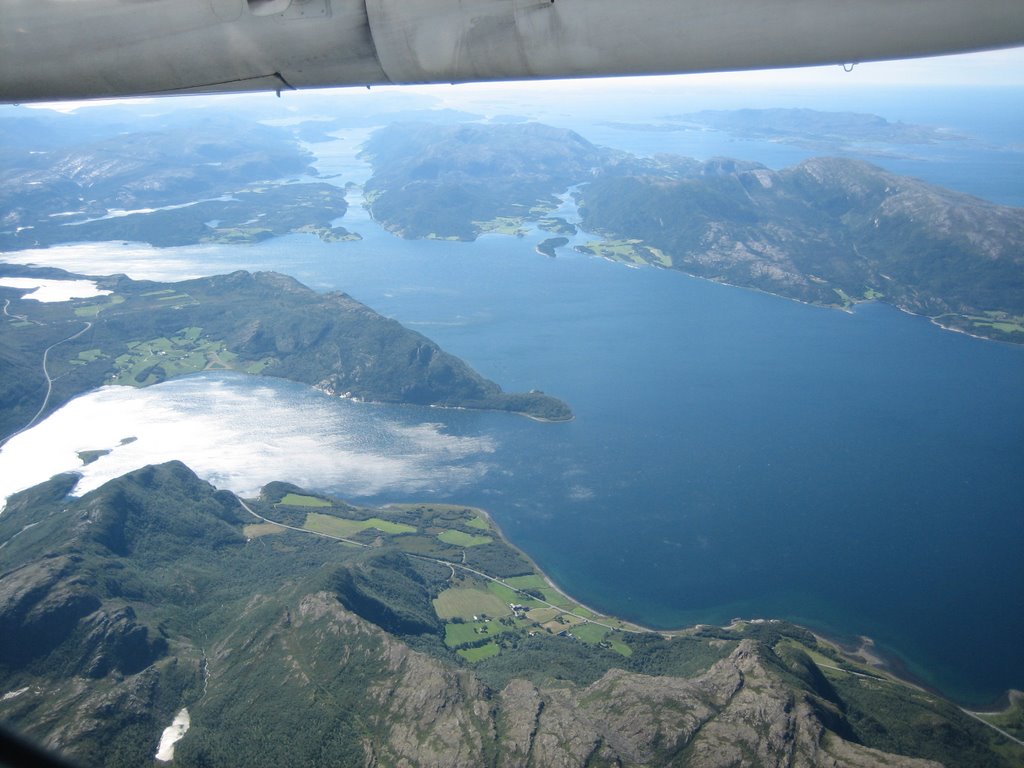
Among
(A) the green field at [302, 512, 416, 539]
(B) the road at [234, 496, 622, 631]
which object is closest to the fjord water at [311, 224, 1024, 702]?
(B) the road at [234, 496, 622, 631]

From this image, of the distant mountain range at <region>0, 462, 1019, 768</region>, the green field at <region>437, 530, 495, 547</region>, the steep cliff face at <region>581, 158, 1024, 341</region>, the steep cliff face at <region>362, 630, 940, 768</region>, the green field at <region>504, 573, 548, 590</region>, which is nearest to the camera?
the steep cliff face at <region>362, 630, 940, 768</region>

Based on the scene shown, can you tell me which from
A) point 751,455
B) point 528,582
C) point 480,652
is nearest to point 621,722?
point 480,652

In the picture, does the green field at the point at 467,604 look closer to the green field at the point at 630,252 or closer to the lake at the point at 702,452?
the lake at the point at 702,452

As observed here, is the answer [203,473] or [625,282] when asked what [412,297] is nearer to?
[625,282]

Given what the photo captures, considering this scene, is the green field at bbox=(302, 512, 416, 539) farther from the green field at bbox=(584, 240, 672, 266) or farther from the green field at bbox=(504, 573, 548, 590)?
the green field at bbox=(584, 240, 672, 266)

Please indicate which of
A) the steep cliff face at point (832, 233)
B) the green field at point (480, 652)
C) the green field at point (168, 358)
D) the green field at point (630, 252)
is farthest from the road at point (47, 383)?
the steep cliff face at point (832, 233)

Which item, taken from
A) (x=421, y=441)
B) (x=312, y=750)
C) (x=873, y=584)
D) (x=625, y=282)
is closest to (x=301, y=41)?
(x=312, y=750)
